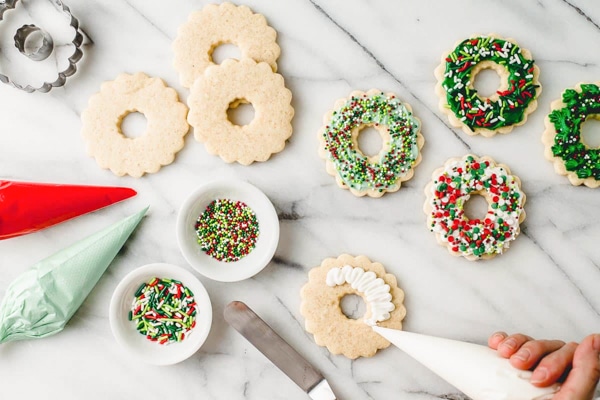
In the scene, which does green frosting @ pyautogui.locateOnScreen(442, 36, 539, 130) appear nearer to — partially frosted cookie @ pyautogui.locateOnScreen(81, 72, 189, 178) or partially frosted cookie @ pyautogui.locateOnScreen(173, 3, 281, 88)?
partially frosted cookie @ pyautogui.locateOnScreen(173, 3, 281, 88)

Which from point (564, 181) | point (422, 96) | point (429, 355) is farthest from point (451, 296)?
point (422, 96)

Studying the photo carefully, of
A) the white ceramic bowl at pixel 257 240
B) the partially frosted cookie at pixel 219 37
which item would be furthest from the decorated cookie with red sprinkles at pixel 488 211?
the partially frosted cookie at pixel 219 37

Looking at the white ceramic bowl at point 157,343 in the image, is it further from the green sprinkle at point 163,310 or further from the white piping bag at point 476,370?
the white piping bag at point 476,370

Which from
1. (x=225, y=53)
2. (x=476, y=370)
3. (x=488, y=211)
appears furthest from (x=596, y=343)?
(x=225, y=53)


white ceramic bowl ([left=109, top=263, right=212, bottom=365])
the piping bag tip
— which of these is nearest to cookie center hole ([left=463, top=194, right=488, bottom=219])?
white ceramic bowl ([left=109, top=263, right=212, bottom=365])

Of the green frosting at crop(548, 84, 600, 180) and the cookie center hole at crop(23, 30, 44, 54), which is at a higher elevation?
the cookie center hole at crop(23, 30, 44, 54)

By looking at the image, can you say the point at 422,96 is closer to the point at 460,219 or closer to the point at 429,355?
the point at 460,219
